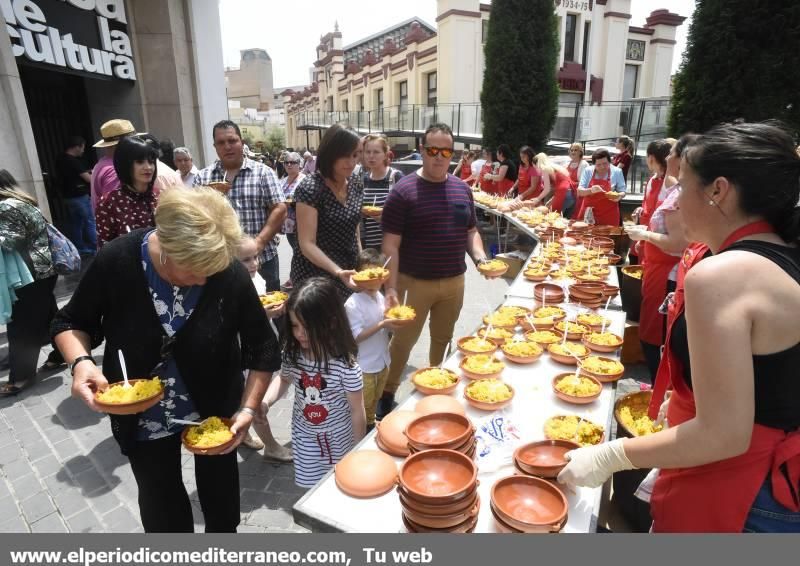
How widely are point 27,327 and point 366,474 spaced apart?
4093 mm

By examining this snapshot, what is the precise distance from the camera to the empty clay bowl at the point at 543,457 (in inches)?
66.0

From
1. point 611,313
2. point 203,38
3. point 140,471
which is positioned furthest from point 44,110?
point 611,313

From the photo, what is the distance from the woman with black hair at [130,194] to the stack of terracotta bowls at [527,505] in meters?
3.09

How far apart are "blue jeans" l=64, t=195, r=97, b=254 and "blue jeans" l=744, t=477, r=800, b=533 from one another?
925 cm

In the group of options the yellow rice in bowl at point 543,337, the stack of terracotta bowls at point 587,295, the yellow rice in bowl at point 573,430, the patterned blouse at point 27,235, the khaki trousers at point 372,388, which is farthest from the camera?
the patterned blouse at point 27,235

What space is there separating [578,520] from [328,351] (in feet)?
4.38

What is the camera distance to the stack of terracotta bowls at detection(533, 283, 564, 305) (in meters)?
3.53

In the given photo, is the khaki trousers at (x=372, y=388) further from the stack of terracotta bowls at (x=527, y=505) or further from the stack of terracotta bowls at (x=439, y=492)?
the stack of terracotta bowls at (x=527, y=505)

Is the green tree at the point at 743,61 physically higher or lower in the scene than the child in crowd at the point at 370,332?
higher

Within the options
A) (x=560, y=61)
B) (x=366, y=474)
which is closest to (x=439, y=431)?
(x=366, y=474)

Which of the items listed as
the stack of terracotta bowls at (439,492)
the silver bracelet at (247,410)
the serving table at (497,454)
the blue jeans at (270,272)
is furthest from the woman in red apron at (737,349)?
the blue jeans at (270,272)

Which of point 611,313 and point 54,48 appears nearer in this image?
point 611,313

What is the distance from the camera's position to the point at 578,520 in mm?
1562
